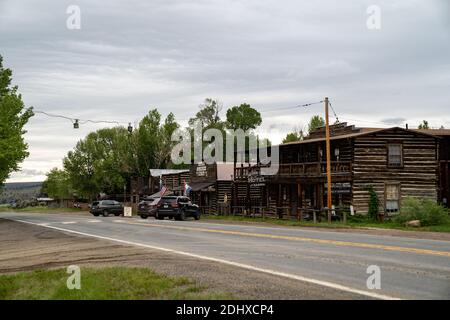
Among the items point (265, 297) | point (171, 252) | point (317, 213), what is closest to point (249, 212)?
point (317, 213)

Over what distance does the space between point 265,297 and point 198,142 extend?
3098 inches

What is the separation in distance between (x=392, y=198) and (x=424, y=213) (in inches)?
309

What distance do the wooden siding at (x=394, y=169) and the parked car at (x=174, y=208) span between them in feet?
37.3

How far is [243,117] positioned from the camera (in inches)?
3406

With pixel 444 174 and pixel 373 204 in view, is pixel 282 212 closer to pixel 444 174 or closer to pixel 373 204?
pixel 373 204

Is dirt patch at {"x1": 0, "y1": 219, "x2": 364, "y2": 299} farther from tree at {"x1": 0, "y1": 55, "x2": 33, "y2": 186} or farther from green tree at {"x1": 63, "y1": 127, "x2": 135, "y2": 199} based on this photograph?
green tree at {"x1": 63, "y1": 127, "x2": 135, "y2": 199}

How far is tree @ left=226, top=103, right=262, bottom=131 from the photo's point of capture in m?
86.4

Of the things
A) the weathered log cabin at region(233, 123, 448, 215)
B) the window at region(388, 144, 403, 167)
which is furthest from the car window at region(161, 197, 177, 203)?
the window at region(388, 144, 403, 167)

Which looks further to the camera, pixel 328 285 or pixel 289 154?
pixel 289 154

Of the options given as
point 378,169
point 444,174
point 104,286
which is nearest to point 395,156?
point 378,169

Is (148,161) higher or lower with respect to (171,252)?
higher

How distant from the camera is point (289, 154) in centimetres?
4791

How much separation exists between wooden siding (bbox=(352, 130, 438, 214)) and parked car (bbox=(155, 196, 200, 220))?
37.3 feet

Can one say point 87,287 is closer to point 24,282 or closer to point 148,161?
point 24,282
